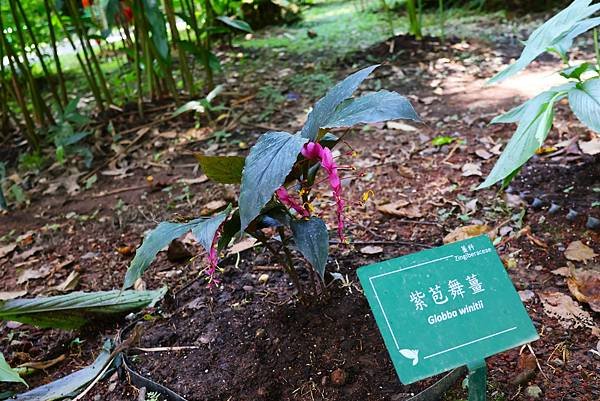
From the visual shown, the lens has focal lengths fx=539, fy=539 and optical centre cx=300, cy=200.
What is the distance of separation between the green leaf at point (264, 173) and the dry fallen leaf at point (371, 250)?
0.63 meters

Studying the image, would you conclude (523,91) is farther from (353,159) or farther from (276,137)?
(276,137)

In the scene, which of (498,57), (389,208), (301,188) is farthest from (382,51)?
(301,188)

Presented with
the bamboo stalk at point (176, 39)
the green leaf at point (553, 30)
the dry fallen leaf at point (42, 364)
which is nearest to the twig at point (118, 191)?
the bamboo stalk at point (176, 39)

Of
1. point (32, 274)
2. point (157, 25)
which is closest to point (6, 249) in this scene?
point (32, 274)

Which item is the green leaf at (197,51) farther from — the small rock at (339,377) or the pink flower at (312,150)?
the small rock at (339,377)

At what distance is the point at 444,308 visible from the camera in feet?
2.93

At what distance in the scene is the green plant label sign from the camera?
2.82 ft

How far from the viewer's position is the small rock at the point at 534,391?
1.04 meters

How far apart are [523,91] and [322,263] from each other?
2.00 meters

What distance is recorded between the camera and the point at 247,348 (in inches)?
46.7

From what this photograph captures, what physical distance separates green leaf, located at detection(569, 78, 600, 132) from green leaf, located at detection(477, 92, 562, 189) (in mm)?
67

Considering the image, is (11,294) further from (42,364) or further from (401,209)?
(401,209)

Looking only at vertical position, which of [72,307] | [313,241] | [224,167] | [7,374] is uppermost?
[224,167]

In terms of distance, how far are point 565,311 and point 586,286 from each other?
109 mm
